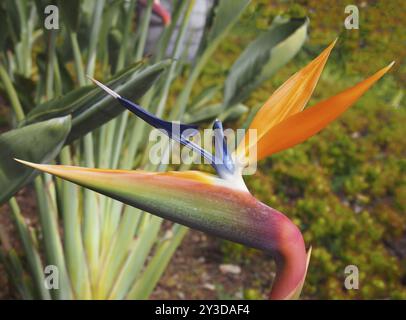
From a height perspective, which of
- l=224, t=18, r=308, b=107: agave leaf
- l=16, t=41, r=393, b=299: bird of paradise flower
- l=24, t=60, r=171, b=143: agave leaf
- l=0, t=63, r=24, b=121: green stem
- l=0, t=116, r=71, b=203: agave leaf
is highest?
l=224, t=18, r=308, b=107: agave leaf

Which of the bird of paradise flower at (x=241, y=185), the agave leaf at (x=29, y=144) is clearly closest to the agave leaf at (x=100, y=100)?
the agave leaf at (x=29, y=144)

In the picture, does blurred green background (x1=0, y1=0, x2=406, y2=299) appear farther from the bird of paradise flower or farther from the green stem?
the bird of paradise flower

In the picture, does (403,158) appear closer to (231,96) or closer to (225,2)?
(231,96)

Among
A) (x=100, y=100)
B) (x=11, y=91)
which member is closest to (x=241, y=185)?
(x=100, y=100)

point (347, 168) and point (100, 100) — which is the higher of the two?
point (347, 168)

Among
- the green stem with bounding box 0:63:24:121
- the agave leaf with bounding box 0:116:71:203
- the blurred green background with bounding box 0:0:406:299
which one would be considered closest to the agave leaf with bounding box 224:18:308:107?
the blurred green background with bounding box 0:0:406:299

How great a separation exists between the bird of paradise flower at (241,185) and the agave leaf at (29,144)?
0.61 feet

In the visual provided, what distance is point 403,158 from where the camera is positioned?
1.96 metres

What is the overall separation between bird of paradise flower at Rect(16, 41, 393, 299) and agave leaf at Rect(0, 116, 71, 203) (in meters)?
0.19

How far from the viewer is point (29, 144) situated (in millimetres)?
723

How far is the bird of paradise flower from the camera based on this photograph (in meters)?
0.50

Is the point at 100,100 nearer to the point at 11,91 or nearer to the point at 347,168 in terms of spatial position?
the point at 11,91

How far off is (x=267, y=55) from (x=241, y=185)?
68 cm

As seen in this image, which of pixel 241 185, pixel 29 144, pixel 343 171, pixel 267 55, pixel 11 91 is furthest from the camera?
pixel 343 171
